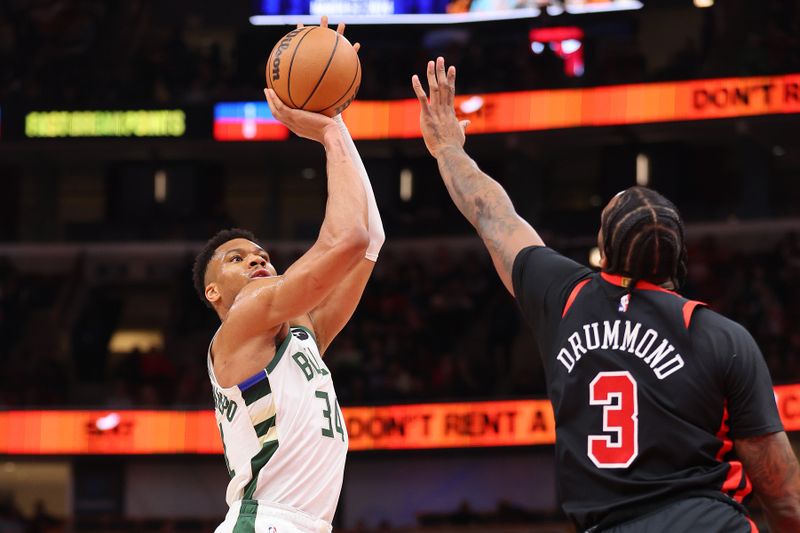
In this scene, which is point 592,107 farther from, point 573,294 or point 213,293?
point 573,294

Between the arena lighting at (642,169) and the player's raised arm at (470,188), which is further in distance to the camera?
the arena lighting at (642,169)

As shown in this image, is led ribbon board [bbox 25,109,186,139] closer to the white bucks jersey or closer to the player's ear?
the player's ear

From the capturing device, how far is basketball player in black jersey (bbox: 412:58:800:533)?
10.7ft

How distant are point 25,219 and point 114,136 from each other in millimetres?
5464

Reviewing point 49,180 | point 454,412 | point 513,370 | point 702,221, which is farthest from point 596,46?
point 49,180

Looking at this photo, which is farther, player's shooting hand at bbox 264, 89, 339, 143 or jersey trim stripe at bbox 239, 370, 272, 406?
player's shooting hand at bbox 264, 89, 339, 143

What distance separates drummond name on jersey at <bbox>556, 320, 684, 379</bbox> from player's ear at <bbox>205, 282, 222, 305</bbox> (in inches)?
82.9

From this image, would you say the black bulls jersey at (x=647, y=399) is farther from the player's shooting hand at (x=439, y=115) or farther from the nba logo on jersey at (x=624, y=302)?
the player's shooting hand at (x=439, y=115)

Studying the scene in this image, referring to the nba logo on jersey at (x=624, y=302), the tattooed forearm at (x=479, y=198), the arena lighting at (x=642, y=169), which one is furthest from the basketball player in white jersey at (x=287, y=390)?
the arena lighting at (x=642, y=169)

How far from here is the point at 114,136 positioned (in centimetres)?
1870

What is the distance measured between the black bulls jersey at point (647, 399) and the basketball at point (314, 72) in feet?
6.39

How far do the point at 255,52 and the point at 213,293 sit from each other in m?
15.6

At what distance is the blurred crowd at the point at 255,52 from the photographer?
17516 millimetres

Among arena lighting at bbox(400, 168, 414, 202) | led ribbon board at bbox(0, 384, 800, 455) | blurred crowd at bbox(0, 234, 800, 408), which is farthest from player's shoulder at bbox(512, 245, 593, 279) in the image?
arena lighting at bbox(400, 168, 414, 202)
